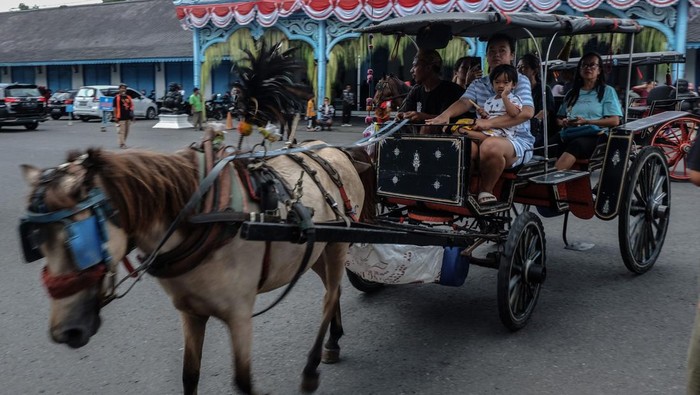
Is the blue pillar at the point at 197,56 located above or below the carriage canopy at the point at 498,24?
above

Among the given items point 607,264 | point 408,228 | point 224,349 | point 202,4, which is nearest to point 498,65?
point 408,228

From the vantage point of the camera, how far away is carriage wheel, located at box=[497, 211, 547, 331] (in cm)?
411

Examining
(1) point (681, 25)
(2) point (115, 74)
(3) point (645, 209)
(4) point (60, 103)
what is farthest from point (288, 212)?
(2) point (115, 74)

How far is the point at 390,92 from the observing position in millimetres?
5734

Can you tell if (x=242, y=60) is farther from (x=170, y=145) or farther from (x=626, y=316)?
(x=170, y=145)

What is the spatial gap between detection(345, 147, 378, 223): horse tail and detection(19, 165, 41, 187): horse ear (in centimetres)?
242

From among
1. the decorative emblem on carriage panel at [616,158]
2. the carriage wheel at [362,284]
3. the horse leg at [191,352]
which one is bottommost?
the carriage wheel at [362,284]

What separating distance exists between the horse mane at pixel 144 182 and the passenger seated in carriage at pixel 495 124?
2.26 metres

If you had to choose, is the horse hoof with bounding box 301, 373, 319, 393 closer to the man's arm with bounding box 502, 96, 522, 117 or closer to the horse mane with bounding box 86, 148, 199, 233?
the horse mane with bounding box 86, 148, 199, 233

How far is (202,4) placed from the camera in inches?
925

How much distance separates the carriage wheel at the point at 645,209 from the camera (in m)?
5.29

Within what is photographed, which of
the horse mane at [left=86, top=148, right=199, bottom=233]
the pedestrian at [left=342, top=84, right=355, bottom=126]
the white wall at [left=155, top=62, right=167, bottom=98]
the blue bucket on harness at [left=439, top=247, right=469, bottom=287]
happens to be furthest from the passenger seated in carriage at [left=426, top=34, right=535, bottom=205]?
the white wall at [left=155, top=62, right=167, bottom=98]

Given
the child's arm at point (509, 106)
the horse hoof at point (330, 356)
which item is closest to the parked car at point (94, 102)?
the child's arm at point (509, 106)

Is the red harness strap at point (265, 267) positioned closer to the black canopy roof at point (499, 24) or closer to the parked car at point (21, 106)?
the black canopy roof at point (499, 24)
